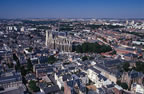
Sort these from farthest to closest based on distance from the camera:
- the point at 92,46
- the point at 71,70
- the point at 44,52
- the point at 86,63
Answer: the point at 92,46
the point at 44,52
the point at 86,63
the point at 71,70

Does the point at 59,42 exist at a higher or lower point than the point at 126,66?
higher

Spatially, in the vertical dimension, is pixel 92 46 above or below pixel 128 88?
above

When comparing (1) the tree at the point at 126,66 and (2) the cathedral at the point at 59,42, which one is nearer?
(1) the tree at the point at 126,66

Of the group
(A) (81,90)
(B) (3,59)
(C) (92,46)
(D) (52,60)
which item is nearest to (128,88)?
(A) (81,90)

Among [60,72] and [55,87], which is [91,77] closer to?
[60,72]

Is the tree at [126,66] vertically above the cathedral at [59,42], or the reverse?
the cathedral at [59,42]

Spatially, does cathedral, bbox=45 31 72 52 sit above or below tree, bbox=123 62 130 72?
above

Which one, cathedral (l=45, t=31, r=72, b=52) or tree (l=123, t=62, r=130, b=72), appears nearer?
tree (l=123, t=62, r=130, b=72)

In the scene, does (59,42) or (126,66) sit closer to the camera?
(126,66)
